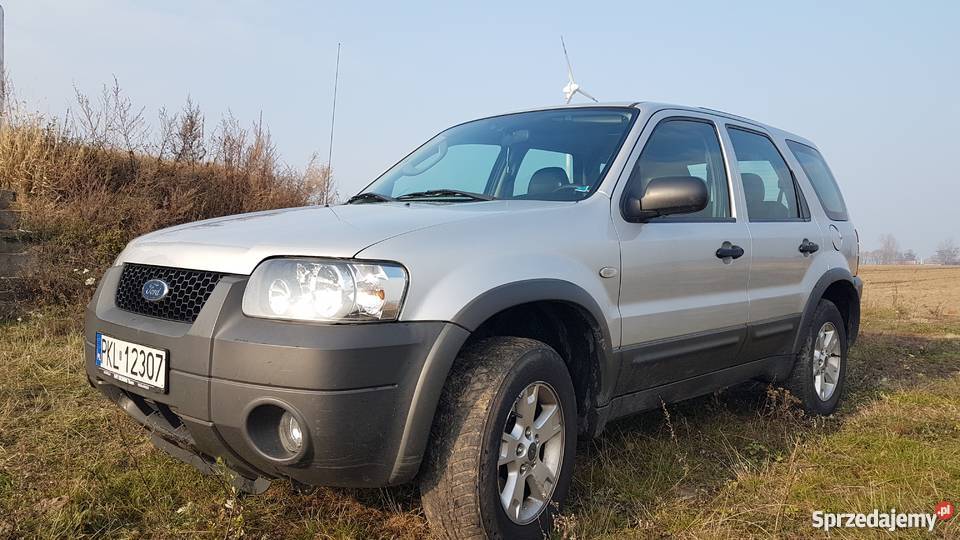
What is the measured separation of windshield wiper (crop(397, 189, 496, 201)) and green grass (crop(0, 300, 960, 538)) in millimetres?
1264

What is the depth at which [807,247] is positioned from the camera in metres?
4.06

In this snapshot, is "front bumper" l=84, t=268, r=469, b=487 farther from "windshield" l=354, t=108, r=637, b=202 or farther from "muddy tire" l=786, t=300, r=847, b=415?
"muddy tire" l=786, t=300, r=847, b=415

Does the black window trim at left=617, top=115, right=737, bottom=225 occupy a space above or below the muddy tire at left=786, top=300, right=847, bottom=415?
above

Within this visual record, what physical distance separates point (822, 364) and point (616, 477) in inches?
81.9

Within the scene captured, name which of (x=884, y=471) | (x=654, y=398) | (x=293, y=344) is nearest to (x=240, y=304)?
(x=293, y=344)

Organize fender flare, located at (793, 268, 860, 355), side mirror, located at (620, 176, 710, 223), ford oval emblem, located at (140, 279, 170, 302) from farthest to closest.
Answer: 1. fender flare, located at (793, 268, 860, 355)
2. side mirror, located at (620, 176, 710, 223)
3. ford oval emblem, located at (140, 279, 170, 302)

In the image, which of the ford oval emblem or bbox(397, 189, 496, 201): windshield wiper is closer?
the ford oval emblem

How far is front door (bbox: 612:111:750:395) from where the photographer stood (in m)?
2.86

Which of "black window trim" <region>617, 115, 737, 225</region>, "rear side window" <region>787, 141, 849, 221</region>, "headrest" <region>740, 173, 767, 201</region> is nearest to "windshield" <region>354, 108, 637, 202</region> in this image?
"black window trim" <region>617, 115, 737, 225</region>

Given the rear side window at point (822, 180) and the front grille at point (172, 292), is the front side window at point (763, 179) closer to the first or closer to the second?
the rear side window at point (822, 180)

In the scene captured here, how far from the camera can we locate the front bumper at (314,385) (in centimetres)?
192

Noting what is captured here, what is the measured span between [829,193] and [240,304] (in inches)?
164

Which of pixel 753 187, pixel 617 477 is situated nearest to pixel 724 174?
A: pixel 753 187

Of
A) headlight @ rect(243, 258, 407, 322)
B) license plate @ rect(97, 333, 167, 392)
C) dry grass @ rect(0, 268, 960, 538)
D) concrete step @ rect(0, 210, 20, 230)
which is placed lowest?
dry grass @ rect(0, 268, 960, 538)
